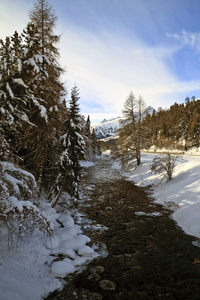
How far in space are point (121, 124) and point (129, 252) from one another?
65.8 feet

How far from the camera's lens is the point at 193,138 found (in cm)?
4588

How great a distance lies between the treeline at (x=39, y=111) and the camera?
6.51 meters

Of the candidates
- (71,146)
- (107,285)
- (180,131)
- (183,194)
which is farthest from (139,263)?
(180,131)

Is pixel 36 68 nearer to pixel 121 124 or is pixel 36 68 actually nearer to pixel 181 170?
pixel 181 170

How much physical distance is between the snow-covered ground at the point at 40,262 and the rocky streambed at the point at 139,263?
0.36 metres

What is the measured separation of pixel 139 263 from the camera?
5.61 m

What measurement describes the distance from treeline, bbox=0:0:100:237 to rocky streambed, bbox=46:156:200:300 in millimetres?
3273

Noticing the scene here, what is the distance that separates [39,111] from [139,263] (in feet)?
24.4

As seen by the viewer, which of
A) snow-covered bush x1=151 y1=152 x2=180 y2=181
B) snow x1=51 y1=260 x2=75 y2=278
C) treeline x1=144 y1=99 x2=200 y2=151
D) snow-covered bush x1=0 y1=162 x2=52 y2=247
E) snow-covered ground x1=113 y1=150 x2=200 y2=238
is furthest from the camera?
treeline x1=144 y1=99 x2=200 y2=151

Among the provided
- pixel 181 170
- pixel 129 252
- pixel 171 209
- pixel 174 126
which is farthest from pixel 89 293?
pixel 174 126

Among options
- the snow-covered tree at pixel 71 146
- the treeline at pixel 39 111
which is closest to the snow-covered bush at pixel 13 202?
the treeline at pixel 39 111

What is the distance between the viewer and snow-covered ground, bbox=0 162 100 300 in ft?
13.4

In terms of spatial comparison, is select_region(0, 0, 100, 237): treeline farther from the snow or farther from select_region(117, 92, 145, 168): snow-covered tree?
select_region(117, 92, 145, 168): snow-covered tree

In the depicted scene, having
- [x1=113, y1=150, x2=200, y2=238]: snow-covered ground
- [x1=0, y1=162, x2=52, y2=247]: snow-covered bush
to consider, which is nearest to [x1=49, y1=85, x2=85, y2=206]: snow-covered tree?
[x1=0, y1=162, x2=52, y2=247]: snow-covered bush
